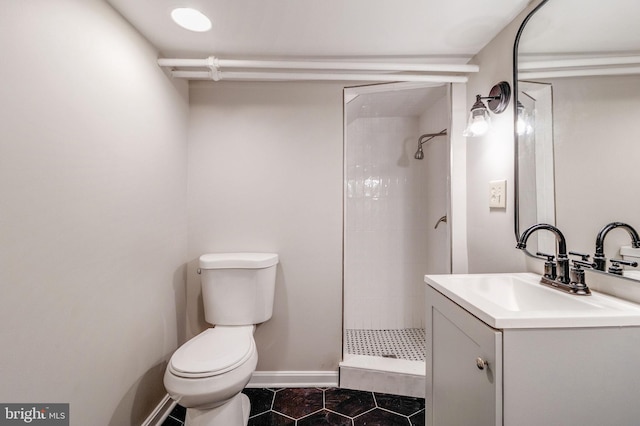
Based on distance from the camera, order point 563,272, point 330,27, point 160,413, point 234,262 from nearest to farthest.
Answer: point 563,272 < point 330,27 < point 160,413 < point 234,262

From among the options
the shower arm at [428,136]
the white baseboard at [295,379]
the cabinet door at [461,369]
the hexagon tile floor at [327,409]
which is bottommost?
the hexagon tile floor at [327,409]

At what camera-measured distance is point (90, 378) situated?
979 millimetres

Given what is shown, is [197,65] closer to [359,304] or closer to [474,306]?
[474,306]

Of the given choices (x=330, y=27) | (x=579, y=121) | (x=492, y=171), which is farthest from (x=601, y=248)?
(x=330, y=27)

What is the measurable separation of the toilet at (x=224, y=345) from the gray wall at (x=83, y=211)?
0.26 metres

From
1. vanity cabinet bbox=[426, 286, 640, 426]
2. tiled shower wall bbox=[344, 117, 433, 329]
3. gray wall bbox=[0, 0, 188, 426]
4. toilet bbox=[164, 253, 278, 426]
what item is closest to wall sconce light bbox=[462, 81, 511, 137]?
vanity cabinet bbox=[426, 286, 640, 426]

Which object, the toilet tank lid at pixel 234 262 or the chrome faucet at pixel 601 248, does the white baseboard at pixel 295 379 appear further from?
the chrome faucet at pixel 601 248

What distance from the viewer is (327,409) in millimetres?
1430

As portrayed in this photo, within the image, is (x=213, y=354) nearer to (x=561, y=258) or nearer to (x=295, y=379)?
(x=295, y=379)

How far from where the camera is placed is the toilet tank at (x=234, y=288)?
1.48 meters

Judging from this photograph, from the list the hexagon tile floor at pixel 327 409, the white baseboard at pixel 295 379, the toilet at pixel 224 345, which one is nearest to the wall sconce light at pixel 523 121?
the toilet at pixel 224 345

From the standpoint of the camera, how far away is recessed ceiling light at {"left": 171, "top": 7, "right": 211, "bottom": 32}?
3.70 feet


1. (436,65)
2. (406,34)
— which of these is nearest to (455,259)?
(436,65)

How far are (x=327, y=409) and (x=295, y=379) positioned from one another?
11.7 inches
